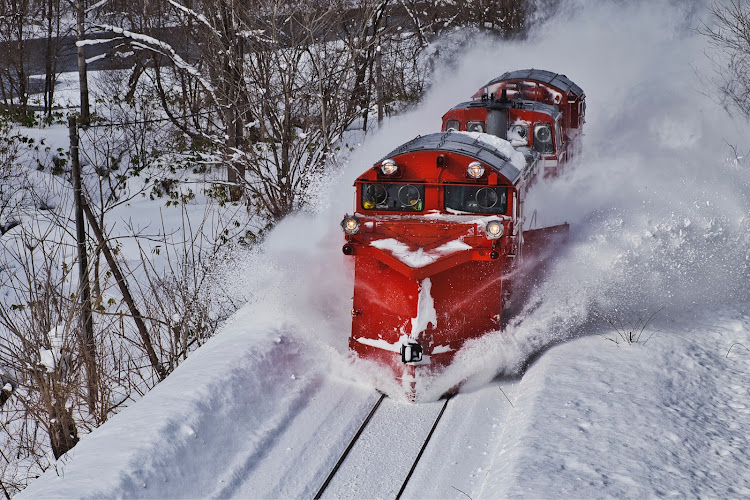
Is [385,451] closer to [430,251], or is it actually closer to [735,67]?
[430,251]

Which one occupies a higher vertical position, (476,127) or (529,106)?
(529,106)

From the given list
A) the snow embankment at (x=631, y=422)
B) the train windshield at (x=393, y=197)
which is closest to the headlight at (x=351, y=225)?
the train windshield at (x=393, y=197)

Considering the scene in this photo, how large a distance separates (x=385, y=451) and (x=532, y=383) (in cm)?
216

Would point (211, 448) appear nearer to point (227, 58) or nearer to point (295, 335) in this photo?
point (295, 335)

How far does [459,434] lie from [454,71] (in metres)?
23.0

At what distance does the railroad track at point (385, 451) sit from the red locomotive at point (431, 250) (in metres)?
0.32

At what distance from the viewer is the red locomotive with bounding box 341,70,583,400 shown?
865 cm

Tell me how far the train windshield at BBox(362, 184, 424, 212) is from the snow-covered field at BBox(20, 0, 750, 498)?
5.83ft

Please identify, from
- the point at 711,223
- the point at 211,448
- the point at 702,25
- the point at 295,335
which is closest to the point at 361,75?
the point at 711,223

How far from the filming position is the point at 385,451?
7805 millimetres

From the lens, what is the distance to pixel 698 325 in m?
11.0

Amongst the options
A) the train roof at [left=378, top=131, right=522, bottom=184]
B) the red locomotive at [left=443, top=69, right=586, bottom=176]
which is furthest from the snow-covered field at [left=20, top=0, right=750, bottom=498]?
the train roof at [left=378, top=131, right=522, bottom=184]

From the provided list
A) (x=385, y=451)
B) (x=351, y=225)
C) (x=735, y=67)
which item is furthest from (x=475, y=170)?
(x=735, y=67)

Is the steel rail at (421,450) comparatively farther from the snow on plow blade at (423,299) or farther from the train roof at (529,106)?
the train roof at (529,106)
